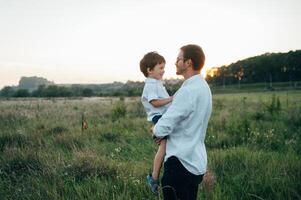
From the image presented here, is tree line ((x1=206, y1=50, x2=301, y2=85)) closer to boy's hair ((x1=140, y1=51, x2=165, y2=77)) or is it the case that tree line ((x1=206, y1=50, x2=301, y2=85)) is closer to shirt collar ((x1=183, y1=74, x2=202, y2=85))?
boy's hair ((x1=140, y1=51, x2=165, y2=77))

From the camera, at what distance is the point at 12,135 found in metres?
7.50

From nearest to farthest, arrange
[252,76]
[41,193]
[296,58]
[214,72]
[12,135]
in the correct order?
[41,193] → [12,135] → [296,58] → [252,76] → [214,72]

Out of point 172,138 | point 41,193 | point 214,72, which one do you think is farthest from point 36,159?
point 214,72

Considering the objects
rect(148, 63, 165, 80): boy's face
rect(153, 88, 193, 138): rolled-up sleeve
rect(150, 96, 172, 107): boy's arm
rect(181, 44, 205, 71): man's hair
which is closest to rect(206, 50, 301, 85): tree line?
rect(148, 63, 165, 80): boy's face

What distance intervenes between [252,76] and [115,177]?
114 m

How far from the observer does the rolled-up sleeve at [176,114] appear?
87.2 inches

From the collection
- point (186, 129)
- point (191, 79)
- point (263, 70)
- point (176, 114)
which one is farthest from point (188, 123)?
point (263, 70)

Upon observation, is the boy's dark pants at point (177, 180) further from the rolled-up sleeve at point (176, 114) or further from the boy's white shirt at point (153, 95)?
the boy's white shirt at point (153, 95)

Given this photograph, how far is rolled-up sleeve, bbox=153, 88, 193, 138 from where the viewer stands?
221 cm

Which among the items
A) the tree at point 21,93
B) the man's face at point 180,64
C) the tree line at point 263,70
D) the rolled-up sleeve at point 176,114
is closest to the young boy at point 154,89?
the man's face at point 180,64

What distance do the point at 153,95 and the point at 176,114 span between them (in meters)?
1.14

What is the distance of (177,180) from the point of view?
2342mm

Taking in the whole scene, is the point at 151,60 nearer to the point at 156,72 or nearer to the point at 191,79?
the point at 156,72

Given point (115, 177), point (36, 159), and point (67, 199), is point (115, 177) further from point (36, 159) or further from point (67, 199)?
point (36, 159)
